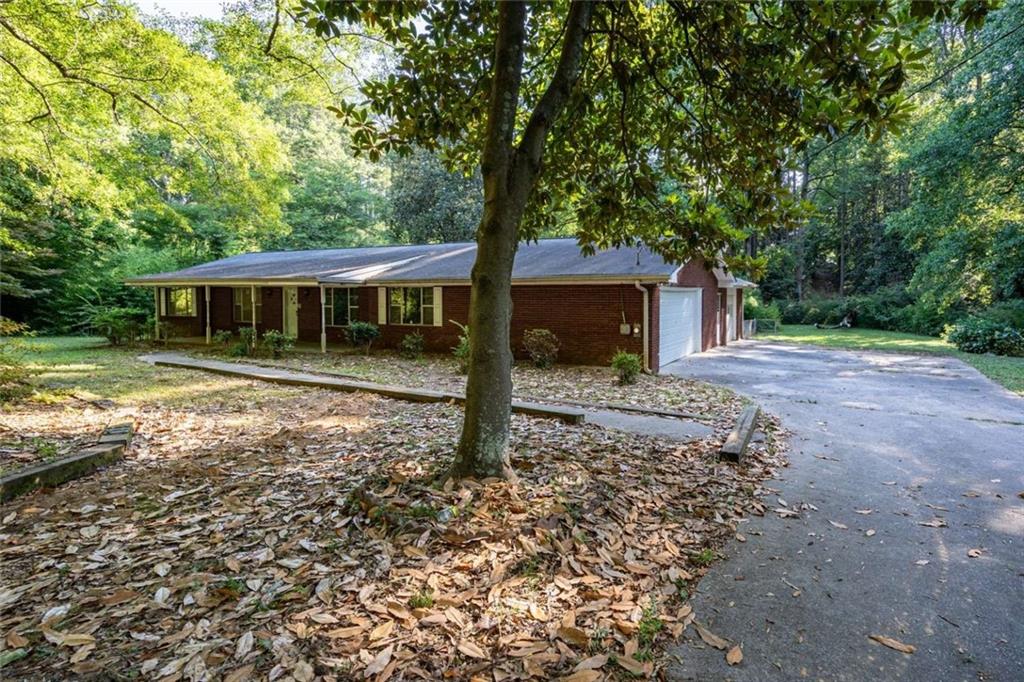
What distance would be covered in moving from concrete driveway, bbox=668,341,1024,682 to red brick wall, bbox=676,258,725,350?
394 inches

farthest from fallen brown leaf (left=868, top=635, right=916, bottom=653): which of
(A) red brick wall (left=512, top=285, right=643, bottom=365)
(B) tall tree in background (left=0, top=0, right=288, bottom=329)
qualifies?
(B) tall tree in background (left=0, top=0, right=288, bottom=329)

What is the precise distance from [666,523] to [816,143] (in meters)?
37.4

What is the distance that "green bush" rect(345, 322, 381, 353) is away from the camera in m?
16.1

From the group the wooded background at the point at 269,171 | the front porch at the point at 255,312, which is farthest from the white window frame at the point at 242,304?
the wooded background at the point at 269,171

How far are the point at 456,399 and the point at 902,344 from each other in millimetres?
21011

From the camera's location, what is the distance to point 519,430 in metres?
6.78

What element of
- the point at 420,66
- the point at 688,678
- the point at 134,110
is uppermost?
the point at 134,110

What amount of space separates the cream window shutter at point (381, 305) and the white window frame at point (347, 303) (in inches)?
40.4

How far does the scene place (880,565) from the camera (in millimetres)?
3736

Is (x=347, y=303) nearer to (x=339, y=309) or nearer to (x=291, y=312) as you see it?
(x=339, y=309)

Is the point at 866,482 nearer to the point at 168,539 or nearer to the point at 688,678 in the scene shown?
the point at 688,678

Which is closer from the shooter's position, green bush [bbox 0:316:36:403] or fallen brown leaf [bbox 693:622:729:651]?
fallen brown leaf [bbox 693:622:729:651]

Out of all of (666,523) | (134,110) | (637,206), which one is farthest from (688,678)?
(134,110)

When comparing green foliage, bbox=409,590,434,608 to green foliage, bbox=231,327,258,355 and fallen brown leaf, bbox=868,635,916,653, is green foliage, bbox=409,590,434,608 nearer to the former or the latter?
fallen brown leaf, bbox=868,635,916,653
